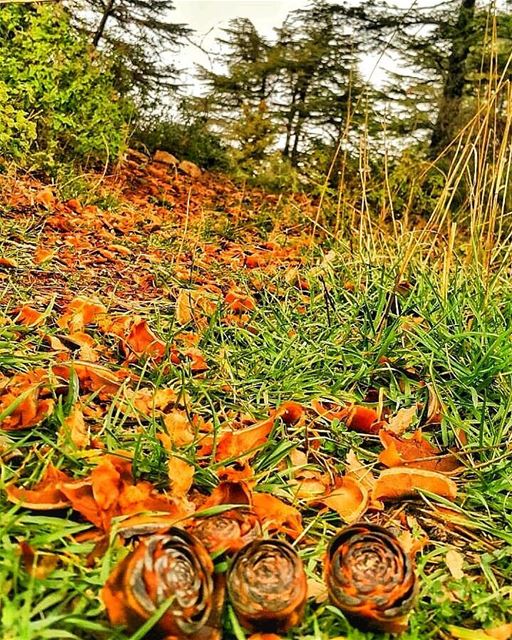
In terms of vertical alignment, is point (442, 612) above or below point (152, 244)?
below

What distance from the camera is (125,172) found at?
6.17 meters

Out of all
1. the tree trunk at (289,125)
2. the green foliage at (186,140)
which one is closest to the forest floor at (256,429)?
the green foliage at (186,140)

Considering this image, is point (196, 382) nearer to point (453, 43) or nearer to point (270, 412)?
point (270, 412)

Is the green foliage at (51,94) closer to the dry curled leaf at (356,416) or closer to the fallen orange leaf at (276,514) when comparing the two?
the dry curled leaf at (356,416)

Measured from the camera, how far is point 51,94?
4555 mm

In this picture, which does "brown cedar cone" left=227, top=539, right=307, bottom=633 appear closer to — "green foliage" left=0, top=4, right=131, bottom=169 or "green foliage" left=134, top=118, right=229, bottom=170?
"green foliage" left=0, top=4, right=131, bottom=169

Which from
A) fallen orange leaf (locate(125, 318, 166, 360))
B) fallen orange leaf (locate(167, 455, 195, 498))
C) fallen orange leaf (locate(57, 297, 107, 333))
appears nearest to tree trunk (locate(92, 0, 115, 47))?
fallen orange leaf (locate(57, 297, 107, 333))

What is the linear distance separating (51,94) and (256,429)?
406cm

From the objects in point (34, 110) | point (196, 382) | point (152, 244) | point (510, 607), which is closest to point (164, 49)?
point (34, 110)

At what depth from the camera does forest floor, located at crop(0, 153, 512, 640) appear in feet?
2.99

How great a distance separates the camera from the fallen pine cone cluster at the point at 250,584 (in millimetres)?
743

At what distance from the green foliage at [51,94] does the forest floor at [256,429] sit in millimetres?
1901

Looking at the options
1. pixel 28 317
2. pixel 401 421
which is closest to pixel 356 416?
pixel 401 421

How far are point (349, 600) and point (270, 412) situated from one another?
662 millimetres
